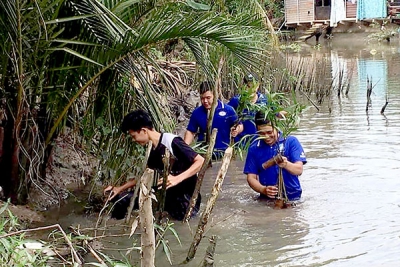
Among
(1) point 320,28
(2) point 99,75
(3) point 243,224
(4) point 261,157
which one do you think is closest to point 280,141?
(4) point 261,157

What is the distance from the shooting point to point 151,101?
6.05m

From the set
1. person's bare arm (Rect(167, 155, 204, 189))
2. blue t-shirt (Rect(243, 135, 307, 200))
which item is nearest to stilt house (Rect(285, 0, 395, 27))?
blue t-shirt (Rect(243, 135, 307, 200))

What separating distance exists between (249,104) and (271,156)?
25.2 inches

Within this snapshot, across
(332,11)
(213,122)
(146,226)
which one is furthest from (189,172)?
(332,11)

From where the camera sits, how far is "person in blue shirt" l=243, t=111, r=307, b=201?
657 centimetres

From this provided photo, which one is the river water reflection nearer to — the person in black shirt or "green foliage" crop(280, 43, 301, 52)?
the person in black shirt

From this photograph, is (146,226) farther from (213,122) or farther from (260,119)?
(213,122)

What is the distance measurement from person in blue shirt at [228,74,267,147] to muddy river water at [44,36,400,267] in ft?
2.03

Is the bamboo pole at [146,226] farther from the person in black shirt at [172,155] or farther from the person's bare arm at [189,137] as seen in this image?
the person's bare arm at [189,137]

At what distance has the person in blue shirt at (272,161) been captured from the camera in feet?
21.5

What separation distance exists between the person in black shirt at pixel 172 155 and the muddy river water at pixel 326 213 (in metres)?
0.32

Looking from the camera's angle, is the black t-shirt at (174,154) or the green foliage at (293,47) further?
the green foliage at (293,47)

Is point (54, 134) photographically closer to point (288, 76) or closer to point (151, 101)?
point (151, 101)

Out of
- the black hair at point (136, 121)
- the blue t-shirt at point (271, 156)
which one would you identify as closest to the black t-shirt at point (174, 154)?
the black hair at point (136, 121)
